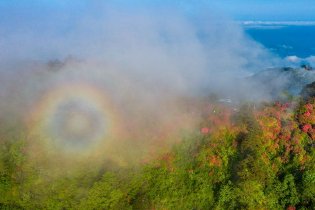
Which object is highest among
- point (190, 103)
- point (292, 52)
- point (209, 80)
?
point (190, 103)

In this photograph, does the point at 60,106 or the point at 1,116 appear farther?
the point at 60,106

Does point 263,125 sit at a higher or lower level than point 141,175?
higher

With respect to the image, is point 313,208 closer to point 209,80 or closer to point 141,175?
point 141,175

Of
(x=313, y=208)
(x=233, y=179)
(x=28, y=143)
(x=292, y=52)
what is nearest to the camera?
(x=313, y=208)

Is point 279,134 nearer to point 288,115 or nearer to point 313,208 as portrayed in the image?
point 288,115

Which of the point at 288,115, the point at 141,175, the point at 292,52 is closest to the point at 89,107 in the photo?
the point at 141,175

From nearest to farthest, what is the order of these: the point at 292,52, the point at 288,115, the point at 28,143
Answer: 1. the point at 28,143
2. the point at 288,115
3. the point at 292,52
